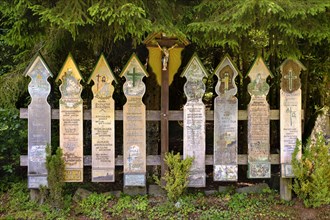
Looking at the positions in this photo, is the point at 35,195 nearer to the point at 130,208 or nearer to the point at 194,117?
the point at 130,208

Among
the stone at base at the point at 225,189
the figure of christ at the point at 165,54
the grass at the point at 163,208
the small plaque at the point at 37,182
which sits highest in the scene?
the figure of christ at the point at 165,54

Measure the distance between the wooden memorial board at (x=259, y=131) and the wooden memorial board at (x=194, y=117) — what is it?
59cm

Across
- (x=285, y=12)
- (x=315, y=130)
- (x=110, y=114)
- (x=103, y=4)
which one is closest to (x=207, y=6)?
(x=285, y=12)

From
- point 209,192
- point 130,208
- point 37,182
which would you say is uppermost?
point 37,182

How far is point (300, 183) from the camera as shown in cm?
457

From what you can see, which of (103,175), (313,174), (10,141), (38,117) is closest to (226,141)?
(313,174)

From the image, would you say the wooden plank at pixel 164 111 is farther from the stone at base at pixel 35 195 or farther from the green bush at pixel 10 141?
the green bush at pixel 10 141

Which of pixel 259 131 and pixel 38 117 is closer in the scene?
pixel 38 117

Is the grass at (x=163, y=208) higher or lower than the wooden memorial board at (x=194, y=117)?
lower

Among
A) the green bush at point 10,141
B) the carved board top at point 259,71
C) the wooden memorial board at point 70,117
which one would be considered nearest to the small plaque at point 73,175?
the wooden memorial board at point 70,117

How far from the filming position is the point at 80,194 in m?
4.80

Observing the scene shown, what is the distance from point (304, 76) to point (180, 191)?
9.74 feet

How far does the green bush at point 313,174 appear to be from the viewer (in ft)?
14.3

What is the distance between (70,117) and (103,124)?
0.39 meters
